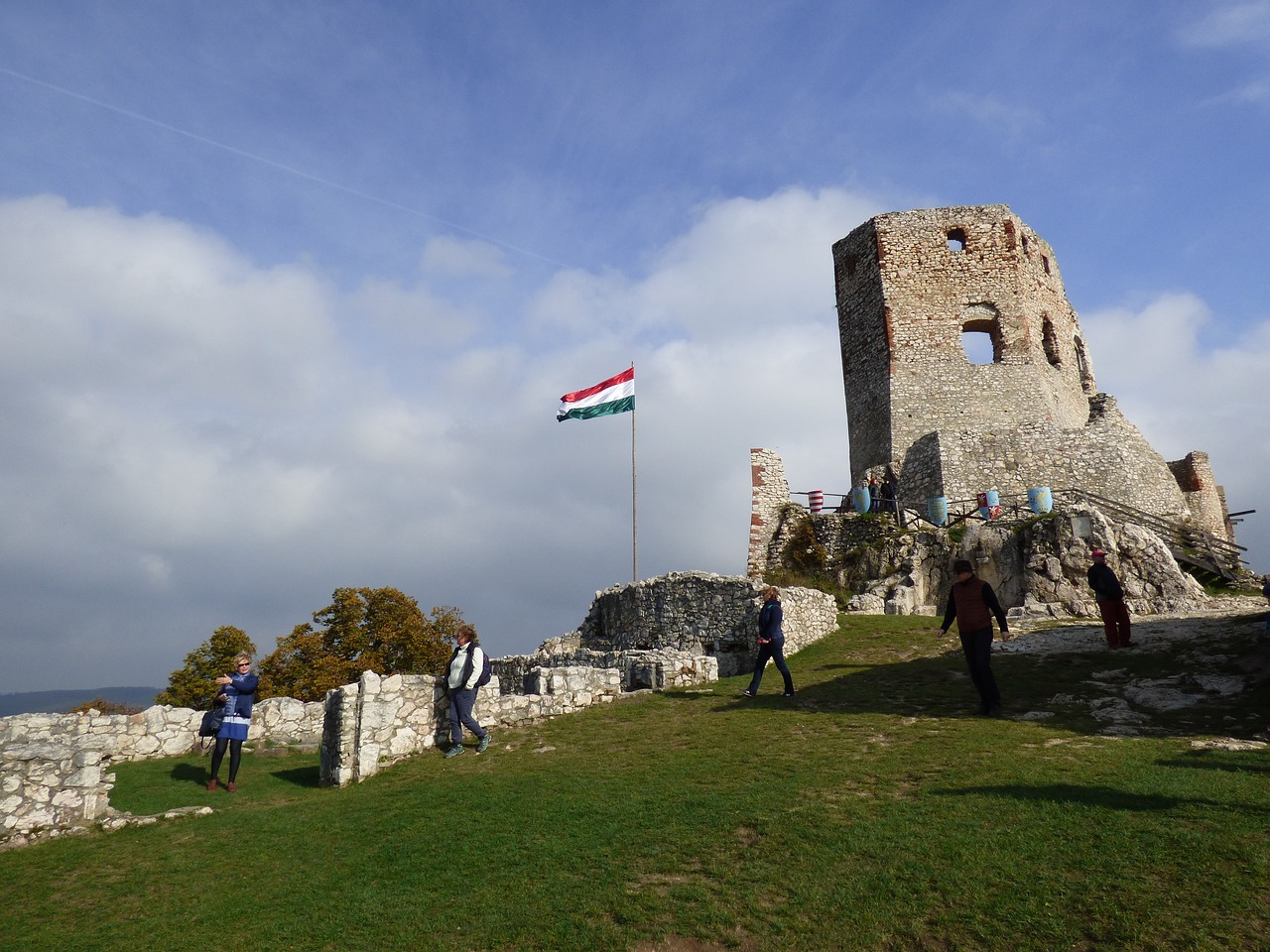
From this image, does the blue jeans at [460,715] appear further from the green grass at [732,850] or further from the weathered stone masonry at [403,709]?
the weathered stone masonry at [403,709]

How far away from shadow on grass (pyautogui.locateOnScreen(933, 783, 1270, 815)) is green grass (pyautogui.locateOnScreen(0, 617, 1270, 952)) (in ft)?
0.10

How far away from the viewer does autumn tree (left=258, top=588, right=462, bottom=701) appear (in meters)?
35.2

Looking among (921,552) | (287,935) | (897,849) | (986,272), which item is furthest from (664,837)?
(986,272)

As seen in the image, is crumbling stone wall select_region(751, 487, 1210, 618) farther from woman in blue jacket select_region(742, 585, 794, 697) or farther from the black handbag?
the black handbag

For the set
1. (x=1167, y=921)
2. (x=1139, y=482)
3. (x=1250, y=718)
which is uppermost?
(x=1139, y=482)

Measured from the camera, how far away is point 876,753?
9398 millimetres

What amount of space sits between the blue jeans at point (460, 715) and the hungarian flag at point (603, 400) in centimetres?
1531

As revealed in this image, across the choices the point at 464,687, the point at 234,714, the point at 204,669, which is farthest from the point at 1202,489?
the point at 204,669

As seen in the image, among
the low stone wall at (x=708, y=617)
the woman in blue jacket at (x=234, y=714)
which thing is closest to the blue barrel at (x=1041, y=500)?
the low stone wall at (x=708, y=617)

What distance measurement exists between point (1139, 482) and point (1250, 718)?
19.9 meters

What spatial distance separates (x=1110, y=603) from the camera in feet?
47.1

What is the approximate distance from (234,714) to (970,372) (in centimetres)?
2881

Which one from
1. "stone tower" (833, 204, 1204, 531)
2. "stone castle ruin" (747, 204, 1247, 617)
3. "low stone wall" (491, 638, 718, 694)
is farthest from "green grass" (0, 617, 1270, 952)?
"stone tower" (833, 204, 1204, 531)

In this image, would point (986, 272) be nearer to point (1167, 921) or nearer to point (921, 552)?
point (921, 552)
